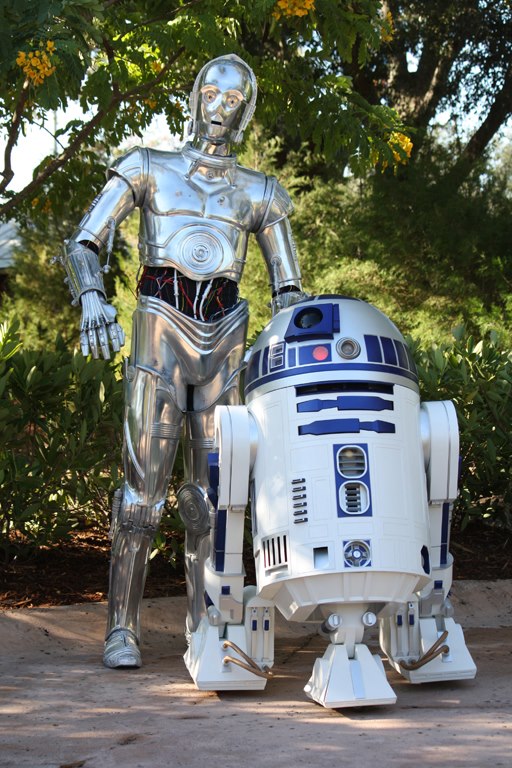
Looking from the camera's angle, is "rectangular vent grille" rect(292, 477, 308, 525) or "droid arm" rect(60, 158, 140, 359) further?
"droid arm" rect(60, 158, 140, 359)

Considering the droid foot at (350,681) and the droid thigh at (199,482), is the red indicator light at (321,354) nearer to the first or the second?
the droid thigh at (199,482)

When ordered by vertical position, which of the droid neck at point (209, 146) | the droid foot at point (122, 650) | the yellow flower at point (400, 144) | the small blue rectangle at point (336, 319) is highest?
the yellow flower at point (400, 144)

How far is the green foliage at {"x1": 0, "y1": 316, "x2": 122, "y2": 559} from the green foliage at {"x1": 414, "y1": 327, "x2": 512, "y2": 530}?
188 centimetres

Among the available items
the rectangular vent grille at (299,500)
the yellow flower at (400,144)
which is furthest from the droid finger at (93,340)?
the yellow flower at (400,144)

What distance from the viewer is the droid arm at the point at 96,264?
3990 mm

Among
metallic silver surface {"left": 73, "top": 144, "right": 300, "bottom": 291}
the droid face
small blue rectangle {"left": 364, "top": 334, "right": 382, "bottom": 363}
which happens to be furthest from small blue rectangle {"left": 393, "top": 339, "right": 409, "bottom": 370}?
metallic silver surface {"left": 73, "top": 144, "right": 300, "bottom": 291}

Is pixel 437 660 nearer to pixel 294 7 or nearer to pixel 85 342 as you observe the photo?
pixel 85 342

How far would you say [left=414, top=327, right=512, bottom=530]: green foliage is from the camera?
6.06 meters

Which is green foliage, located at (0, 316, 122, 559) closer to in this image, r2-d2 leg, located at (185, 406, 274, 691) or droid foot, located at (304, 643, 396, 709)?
r2-d2 leg, located at (185, 406, 274, 691)

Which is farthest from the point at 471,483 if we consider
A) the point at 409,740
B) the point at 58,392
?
the point at 409,740

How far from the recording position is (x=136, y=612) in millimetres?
4414

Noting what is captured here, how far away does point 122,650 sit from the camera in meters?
4.29

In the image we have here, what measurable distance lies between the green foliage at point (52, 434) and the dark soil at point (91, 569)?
23 centimetres

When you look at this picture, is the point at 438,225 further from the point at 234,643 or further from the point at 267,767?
the point at 267,767
